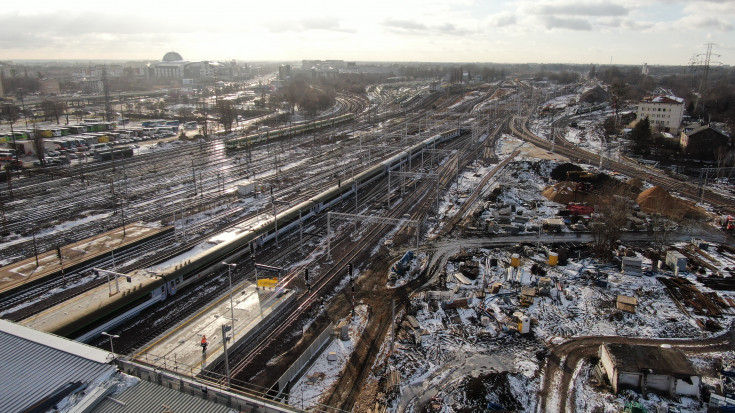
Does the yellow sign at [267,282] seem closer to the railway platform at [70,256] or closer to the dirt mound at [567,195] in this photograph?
the railway platform at [70,256]

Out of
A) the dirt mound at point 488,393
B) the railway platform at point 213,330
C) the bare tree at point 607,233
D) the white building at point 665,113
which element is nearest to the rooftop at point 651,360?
the dirt mound at point 488,393

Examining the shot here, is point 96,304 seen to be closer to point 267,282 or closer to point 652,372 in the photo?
point 267,282

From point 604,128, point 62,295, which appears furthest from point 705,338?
point 604,128

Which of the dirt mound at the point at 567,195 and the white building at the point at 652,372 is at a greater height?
the dirt mound at the point at 567,195

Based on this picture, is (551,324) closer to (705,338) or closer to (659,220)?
(705,338)

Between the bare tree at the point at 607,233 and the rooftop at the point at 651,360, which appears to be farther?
the bare tree at the point at 607,233
